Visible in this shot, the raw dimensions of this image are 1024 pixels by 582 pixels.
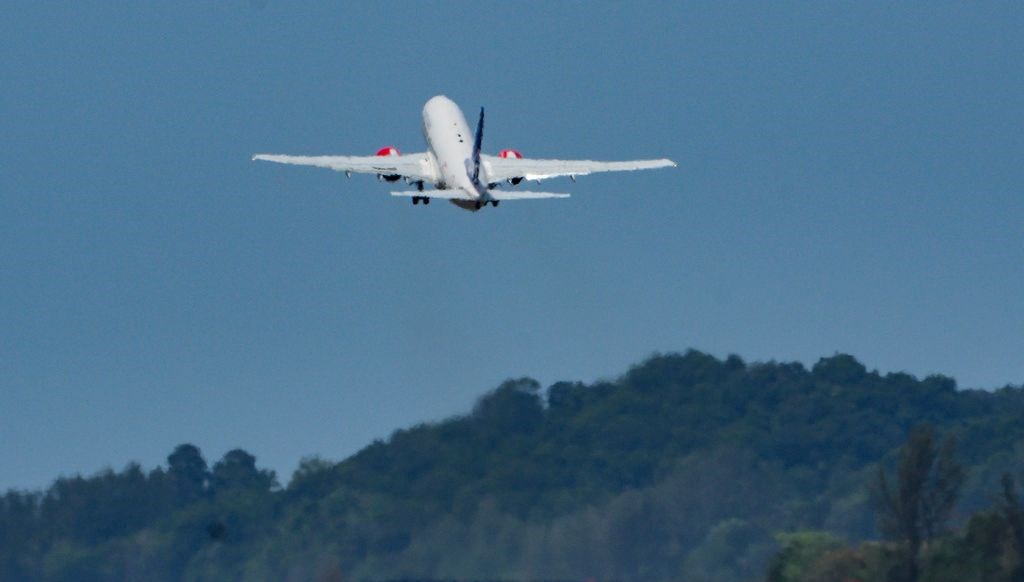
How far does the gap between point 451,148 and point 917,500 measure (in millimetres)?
28784

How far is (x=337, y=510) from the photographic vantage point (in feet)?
434

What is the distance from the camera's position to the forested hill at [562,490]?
118750mm

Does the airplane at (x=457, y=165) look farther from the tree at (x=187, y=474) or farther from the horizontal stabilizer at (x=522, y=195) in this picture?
the tree at (x=187, y=474)

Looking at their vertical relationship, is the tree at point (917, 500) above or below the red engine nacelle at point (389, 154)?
below

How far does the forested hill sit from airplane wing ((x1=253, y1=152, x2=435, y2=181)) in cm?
1424

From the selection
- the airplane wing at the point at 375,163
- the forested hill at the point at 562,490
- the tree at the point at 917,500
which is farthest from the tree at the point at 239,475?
the tree at the point at 917,500

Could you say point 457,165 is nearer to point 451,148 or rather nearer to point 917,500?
point 451,148

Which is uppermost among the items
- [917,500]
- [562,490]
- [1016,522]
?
[562,490]

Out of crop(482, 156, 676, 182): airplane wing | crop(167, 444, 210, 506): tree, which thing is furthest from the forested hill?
crop(482, 156, 676, 182): airplane wing

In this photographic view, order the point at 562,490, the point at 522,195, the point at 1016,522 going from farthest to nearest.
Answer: the point at 562,490, the point at 522,195, the point at 1016,522

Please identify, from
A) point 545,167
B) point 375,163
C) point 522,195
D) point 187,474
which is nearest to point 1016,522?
point 522,195

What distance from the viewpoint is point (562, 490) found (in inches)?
5133

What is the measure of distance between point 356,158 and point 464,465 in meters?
16.3

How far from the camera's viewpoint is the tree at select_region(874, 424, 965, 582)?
103 m
